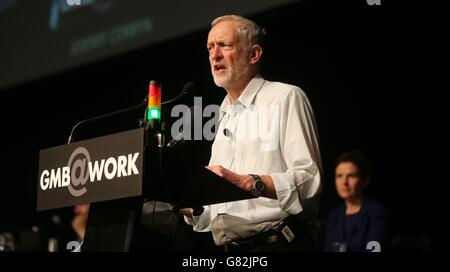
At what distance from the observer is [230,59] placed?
2.68 m

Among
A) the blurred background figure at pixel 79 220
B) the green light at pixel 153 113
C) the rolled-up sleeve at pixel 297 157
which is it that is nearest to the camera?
the green light at pixel 153 113

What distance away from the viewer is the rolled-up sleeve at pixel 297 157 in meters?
2.30

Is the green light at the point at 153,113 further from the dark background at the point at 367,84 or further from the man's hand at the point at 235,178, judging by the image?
the dark background at the point at 367,84

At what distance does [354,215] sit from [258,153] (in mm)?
1081

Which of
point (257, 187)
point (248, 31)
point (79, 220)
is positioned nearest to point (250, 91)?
point (248, 31)

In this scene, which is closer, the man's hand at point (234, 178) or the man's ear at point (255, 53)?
the man's hand at point (234, 178)

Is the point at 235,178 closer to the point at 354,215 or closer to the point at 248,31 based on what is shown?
the point at 248,31

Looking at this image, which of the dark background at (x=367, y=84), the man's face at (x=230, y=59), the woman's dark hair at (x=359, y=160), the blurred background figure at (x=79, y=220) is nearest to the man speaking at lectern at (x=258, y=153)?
the man's face at (x=230, y=59)

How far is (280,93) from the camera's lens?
2.61m

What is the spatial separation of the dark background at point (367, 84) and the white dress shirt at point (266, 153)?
471mm

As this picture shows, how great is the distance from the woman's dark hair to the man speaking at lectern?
0.89 metres

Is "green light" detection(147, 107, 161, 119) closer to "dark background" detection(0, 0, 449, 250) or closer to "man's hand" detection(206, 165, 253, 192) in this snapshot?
"man's hand" detection(206, 165, 253, 192)

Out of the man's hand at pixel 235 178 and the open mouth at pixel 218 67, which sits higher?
the open mouth at pixel 218 67
